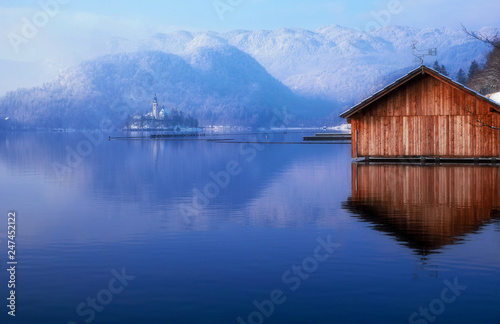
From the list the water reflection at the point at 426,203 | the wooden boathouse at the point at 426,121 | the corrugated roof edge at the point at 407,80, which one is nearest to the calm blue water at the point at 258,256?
the water reflection at the point at 426,203

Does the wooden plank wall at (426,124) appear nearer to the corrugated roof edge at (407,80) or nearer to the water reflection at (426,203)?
the corrugated roof edge at (407,80)

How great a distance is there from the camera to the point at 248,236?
15.5 metres

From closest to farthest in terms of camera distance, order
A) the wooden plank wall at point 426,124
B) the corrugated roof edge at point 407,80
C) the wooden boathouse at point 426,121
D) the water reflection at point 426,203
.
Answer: the water reflection at point 426,203
the corrugated roof edge at point 407,80
the wooden boathouse at point 426,121
the wooden plank wall at point 426,124

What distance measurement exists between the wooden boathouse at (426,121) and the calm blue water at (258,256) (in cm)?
1758

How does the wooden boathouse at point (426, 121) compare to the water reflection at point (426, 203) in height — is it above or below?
above

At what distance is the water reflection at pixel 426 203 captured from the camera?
606 inches

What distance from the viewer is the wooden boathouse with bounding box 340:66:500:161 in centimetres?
4206

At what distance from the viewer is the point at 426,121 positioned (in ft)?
142

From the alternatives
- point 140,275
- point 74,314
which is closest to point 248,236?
point 140,275

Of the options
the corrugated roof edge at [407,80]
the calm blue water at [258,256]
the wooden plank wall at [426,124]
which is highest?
the corrugated roof edge at [407,80]

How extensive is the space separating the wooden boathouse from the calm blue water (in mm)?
17580

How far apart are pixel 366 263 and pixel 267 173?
26231mm

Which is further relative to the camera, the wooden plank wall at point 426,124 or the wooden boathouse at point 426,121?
the wooden plank wall at point 426,124

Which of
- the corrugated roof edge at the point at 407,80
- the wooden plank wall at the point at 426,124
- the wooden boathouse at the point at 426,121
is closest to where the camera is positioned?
the corrugated roof edge at the point at 407,80
